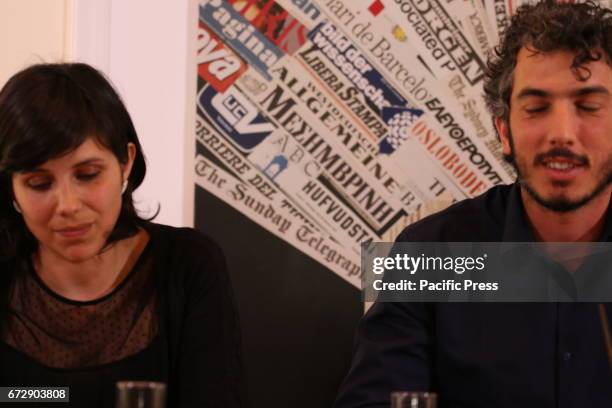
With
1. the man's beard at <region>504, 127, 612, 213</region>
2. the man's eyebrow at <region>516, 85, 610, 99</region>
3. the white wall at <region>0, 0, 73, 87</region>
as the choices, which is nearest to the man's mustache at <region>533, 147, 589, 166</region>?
the man's beard at <region>504, 127, 612, 213</region>

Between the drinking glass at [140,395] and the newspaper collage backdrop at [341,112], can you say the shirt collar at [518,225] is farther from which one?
the drinking glass at [140,395]

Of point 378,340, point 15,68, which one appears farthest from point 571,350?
point 15,68

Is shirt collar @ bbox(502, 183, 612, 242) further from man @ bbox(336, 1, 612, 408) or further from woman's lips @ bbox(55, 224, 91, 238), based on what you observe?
woman's lips @ bbox(55, 224, 91, 238)

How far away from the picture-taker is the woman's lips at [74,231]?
1.53 meters

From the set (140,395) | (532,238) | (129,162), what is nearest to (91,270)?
(129,162)

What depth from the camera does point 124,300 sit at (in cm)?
163

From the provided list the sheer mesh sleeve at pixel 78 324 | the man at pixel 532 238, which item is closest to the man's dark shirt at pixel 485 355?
the man at pixel 532 238

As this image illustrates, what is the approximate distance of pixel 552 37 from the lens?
1.65 m

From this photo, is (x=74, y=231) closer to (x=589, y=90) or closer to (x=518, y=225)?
(x=518, y=225)

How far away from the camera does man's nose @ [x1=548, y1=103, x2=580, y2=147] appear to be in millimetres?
1538

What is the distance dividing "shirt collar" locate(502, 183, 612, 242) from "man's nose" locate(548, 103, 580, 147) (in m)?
0.15

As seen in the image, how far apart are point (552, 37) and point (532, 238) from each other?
37 cm

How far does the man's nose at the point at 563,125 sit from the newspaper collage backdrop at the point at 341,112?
0.73 m

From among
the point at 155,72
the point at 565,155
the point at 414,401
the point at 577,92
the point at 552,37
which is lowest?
the point at 414,401
